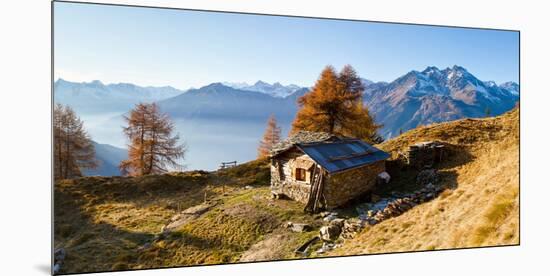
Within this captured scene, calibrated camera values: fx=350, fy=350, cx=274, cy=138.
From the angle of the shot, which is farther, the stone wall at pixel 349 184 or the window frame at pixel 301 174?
the window frame at pixel 301 174

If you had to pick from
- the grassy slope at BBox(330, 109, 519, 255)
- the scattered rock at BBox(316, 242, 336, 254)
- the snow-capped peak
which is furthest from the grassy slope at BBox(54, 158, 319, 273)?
the snow-capped peak

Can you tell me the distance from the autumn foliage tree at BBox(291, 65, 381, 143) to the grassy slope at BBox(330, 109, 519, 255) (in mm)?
2221

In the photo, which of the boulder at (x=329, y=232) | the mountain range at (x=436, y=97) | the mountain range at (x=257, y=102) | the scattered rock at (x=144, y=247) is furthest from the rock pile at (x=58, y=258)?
the mountain range at (x=436, y=97)

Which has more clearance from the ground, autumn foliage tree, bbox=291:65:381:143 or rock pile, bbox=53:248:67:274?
autumn foliage tree, bbox=291:65:381:143

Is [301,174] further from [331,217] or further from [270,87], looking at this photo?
[270,87]

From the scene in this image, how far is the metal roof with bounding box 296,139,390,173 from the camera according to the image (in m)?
8.01

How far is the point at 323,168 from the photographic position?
25.8 ft

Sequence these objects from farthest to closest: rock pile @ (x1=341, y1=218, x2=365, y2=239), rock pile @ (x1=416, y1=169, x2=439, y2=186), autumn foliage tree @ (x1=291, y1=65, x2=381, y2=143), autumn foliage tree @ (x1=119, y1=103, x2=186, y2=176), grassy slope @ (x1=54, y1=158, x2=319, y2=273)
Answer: rock pile @ (x1=416, y1=169, x2=439, y2=186) < autumn foliage tree @ (x1=291, y1=65, x2=381, y2=143) < autumn foliage tree @ (x1=119, y1=103, x2=186, y2=176) < rock pile @ (x1=341, y1=218, x2=365, y2=239) < grassy slope @ (x1=54, y1=158, x2=319, y2=273)

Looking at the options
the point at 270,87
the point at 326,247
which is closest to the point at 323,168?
the point at 326,247

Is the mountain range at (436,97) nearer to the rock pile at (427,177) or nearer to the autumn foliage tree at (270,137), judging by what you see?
the rock pile at (427,177)

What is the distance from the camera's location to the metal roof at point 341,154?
8.01 metres

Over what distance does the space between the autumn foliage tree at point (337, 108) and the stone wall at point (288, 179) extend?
71 centimetres

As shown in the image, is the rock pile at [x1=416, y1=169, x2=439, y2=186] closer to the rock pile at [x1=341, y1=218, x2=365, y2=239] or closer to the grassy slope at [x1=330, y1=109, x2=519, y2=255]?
the grassy slope at [x1=330, y1=109, x2=519, y2=255]
